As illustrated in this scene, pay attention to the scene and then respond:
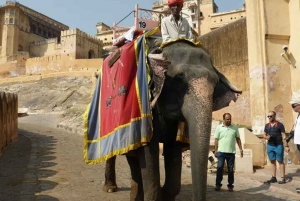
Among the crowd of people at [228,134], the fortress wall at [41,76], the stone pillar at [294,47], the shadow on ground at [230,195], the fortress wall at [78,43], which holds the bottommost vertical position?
the shadow on ground at [230,195]

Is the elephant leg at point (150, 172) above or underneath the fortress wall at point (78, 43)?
underneath

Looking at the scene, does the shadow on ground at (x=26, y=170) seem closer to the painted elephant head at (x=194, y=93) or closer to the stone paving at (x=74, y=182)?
the stone paving at (x=74, y=182)

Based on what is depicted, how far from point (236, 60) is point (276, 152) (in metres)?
9.55

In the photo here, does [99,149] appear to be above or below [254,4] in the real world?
below

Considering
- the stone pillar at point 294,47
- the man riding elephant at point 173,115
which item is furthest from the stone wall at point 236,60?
the man riding elephant at point 173,115

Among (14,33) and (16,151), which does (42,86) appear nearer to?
(14,33)

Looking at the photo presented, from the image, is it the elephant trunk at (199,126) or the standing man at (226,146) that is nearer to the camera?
the elephant trunk at (199,126)

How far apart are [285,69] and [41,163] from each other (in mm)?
7623

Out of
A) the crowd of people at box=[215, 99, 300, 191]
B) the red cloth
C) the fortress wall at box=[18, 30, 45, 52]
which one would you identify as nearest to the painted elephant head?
the red cloth

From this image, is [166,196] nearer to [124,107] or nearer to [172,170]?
[172,170]

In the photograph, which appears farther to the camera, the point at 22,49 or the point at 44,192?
the point at 22,49

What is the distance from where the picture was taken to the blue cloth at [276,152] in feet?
23.7

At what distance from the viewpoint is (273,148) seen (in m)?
7.37

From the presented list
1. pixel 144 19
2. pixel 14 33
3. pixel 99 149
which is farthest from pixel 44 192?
pixel 14 33
